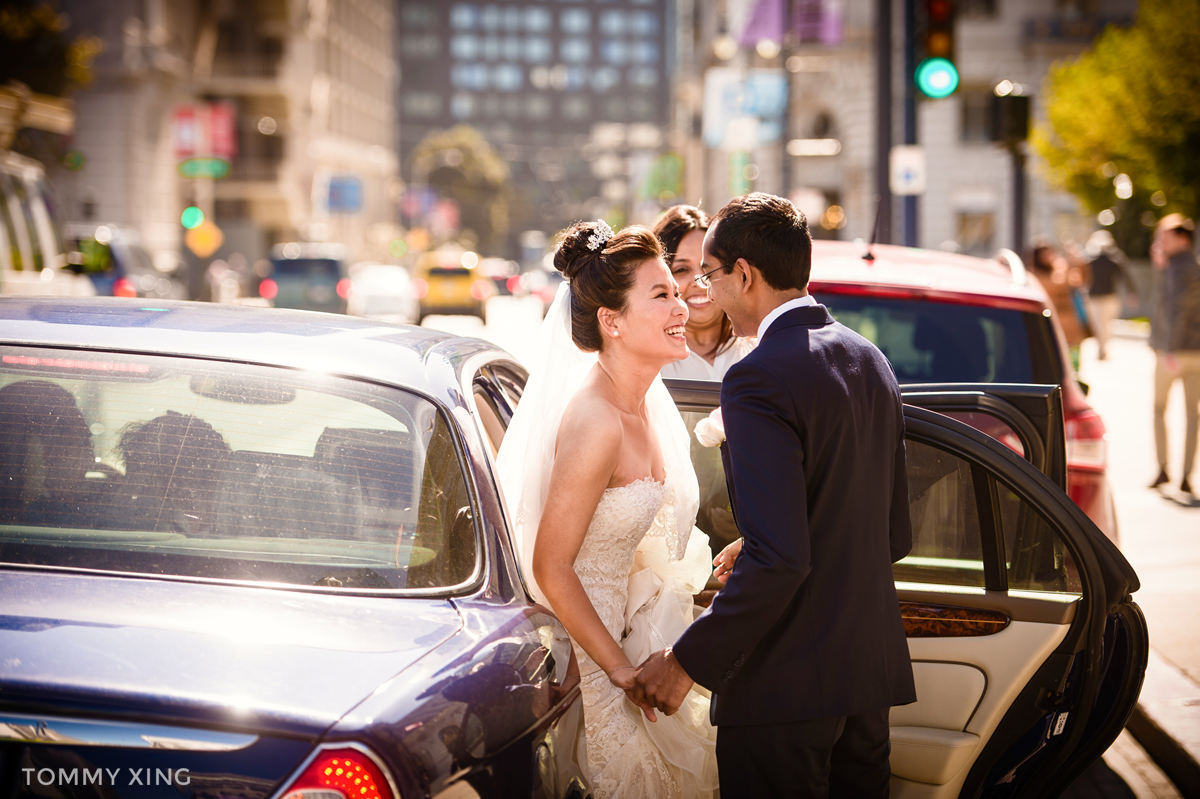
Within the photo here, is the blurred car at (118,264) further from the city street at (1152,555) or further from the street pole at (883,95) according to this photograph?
the city street at (1152,555)

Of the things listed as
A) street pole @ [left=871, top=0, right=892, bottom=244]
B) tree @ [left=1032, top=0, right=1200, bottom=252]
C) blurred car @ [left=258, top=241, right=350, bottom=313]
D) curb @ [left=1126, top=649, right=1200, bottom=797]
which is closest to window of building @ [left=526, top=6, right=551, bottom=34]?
tree @ [left=1032, top=0, right=1200, bottom=252]

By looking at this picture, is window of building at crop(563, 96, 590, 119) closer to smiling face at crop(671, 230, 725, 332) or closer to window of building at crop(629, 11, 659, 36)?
window of building at crop(629, 11, 659, 36)

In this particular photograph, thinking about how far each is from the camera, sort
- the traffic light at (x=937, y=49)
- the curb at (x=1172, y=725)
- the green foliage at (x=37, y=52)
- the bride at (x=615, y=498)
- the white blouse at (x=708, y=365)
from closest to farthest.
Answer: the bride at (x=615, y=498)
the curb at (x=1172, y=725)
the white blouse at (x=708, y=365)
the traffic light at (x=937, y=49)
the green foliage at (x=37, y=52)

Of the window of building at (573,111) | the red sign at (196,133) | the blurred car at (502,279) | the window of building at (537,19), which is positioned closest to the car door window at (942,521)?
the red sign at (196,133)

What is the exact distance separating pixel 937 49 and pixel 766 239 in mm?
9327

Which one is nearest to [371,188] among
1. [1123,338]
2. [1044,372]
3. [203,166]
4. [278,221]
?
[278,221]

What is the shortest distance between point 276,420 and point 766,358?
1023 millimetres

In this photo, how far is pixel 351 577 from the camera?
2.64 m

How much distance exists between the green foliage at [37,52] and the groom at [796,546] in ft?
119

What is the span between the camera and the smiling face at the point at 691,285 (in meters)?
5.23

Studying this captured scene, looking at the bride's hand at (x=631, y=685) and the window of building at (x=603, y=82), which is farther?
the window of building at (x=603, y=82)

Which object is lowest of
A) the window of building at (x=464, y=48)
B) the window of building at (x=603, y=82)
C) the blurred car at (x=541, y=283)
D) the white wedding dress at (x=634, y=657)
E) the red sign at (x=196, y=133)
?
the blurred car at (x=541, y=283)

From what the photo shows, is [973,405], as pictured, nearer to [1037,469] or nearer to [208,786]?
[1037,469]

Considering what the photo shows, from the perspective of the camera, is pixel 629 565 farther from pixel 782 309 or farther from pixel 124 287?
pixel 124 287
